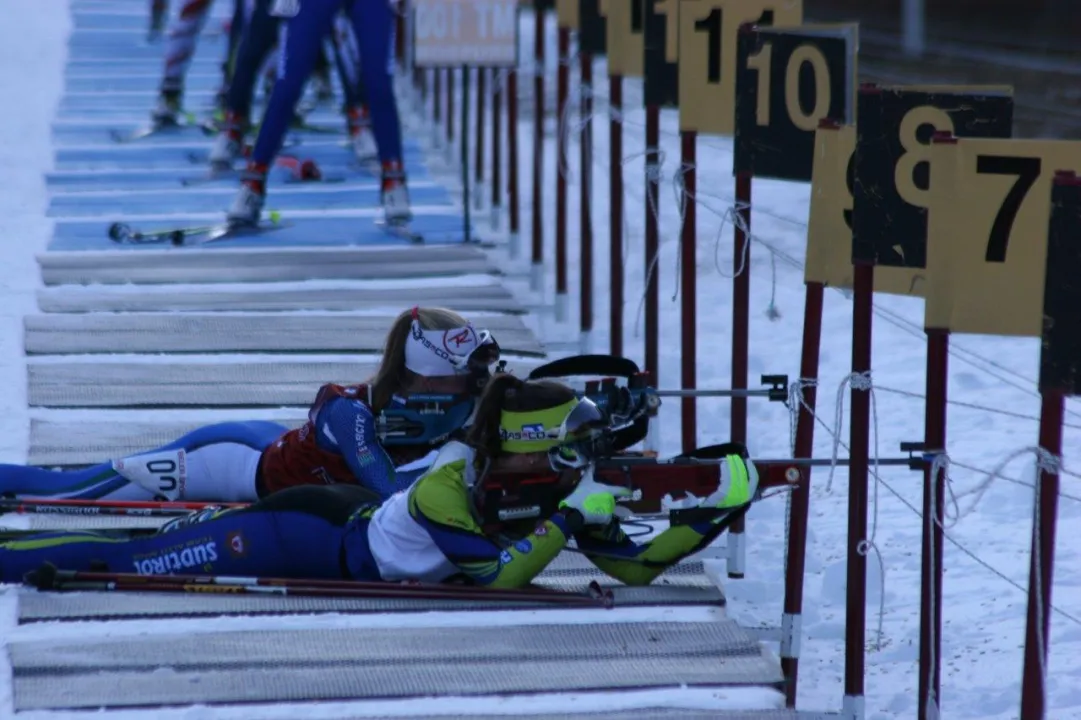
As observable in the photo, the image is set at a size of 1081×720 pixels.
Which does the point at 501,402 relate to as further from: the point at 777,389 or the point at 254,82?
the point at 254,82

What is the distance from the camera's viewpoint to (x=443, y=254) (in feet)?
27.0

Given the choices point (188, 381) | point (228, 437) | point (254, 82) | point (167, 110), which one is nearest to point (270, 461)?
point (228, 437)

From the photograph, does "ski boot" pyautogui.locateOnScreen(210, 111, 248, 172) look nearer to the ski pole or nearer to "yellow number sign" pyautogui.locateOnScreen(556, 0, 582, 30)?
"yellow number sign" pyautogui.locateOnScreen(556, 0, 582, 30)

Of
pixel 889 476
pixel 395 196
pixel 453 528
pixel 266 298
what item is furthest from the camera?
pixel 395 196

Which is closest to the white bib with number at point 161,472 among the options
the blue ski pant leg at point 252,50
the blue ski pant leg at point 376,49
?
the blue ski pant leg at point 376,49

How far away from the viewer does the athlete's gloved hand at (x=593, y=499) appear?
413 cm

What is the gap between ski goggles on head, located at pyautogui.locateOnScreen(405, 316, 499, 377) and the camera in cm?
452

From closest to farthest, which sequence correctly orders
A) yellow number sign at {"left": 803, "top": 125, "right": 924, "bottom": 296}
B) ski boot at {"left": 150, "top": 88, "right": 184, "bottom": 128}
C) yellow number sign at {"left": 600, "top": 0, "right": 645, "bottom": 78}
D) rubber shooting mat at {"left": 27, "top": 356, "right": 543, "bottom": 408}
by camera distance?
yellow number sign at {"left": 803, "top": 125, "right": 924, "bottom": 296} → rubber shooting mat at {"left": 27, "top": 356, "right": 543, "bottom": 408} → yellow number sign at {"left": 600, "top": 0, "right": 645, "bottom": 78} → ski boot at {"left": 150, "top": 88, "right": 184, "bottom": 128}

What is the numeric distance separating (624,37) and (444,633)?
291 centimetres

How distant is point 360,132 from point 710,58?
5.28 m

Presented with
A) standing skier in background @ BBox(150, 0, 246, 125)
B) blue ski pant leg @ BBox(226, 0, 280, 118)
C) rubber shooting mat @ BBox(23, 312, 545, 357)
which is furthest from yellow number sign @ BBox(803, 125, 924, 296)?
standing skier in background @ BBox(150, 0, 246, 125)

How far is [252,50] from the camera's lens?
8992 mm

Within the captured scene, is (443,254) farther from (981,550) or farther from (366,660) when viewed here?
(366,660)

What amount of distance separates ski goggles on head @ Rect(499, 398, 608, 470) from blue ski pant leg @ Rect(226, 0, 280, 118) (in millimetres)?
5280
